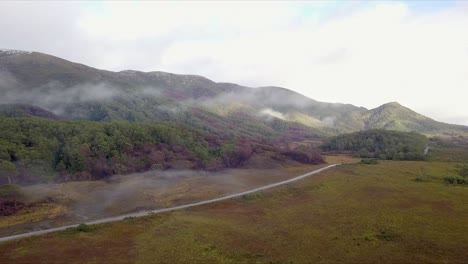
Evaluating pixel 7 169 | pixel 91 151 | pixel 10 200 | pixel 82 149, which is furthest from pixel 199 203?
pixel 91 151

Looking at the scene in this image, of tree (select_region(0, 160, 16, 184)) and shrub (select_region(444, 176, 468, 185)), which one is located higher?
shrub (select_region(444, 176, 468, 185))

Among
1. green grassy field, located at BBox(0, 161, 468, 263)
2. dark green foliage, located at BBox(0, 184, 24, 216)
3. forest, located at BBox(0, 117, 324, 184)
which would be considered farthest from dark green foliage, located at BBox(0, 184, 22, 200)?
green grassy field, located at BBox(0, 161, 468, 263)

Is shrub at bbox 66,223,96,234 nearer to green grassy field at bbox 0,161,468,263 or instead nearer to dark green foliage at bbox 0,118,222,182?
green grassy field at bbox 0,161,468,263

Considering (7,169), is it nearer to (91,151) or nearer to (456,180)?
(91,151)

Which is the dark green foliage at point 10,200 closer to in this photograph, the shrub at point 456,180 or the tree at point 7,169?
the tree at point 7,169

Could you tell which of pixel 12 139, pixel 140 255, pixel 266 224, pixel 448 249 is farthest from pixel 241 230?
pixel 12 139

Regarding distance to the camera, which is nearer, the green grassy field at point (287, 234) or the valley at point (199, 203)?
the green grassy field at point (287, 234)

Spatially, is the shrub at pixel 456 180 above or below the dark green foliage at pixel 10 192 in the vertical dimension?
above

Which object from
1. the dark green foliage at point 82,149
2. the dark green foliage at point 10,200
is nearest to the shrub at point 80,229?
the dark green foliage at point 10,200

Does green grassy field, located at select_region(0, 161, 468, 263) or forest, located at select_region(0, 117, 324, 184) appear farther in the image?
forest, located at select_region(0, 117, 324, 184)
